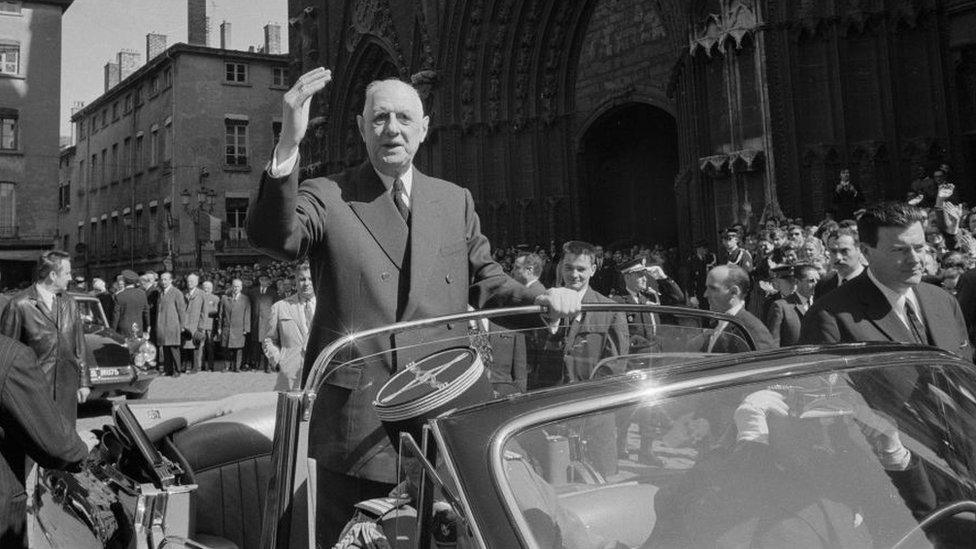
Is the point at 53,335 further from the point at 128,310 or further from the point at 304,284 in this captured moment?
the point at 128,310

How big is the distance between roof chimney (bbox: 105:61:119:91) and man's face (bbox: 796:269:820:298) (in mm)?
49502

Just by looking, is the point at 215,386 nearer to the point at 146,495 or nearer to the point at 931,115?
the point at 146,495

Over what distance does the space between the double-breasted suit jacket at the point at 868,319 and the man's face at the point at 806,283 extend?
3115 mm

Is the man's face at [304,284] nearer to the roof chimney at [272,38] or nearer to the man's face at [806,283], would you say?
the man's face at [806,283]

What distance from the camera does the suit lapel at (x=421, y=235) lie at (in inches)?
101

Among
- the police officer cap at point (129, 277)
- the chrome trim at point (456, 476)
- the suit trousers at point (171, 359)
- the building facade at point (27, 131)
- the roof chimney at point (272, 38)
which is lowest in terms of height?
the chrome trim at point (456, 476)

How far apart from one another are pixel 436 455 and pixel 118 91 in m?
46.6

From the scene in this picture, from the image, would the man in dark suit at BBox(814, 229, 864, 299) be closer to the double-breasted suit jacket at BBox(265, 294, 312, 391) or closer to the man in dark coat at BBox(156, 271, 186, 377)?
the double-breasted suit jacket at BBox(265, 294, 312, 391)

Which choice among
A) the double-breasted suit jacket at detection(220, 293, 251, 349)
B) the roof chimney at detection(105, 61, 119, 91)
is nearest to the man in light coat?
the double-breasted suit jacket at detection(220, 293, 251, 349)

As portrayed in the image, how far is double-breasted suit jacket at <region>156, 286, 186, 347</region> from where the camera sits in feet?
45.2

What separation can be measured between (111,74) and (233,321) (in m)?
40.3

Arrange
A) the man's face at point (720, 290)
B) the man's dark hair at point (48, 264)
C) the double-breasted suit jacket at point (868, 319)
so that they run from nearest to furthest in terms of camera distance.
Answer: the double-breasted suit jacket at point (868, 319) < the man's face at point (720, 290) < the man's dark hair at point (48, 264)

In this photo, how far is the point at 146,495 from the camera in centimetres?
255

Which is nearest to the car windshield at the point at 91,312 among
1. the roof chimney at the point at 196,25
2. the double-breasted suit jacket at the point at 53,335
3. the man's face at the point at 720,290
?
the double-breasted suit jacket at the point at 53,335
